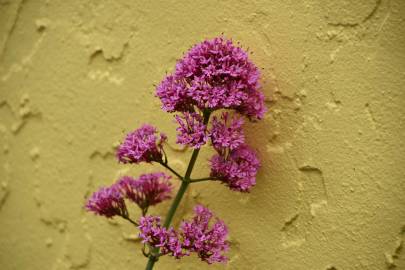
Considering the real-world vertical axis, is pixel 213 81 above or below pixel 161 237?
above

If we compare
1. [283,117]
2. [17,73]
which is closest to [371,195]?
[283,117]

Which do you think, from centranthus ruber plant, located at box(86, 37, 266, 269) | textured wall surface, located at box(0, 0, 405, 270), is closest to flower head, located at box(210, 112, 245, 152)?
centranthus ruber plant, located at box(86, 37, 266, 269)

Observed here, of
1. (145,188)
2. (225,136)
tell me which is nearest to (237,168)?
(225,136)

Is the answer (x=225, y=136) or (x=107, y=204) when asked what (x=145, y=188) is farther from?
(x=225, y=136)

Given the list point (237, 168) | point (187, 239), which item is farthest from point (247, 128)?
point (187, 239)

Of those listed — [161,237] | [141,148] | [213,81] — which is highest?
[213,81]

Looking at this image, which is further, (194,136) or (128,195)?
(128,195)

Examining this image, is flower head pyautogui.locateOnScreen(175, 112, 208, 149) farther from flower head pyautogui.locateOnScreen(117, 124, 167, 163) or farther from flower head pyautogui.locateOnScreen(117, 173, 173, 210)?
flower head pyautogui.locateOnScreen(117, 173, 173, 210)
